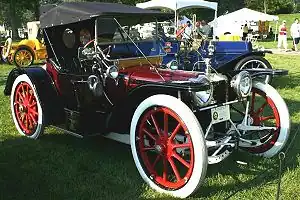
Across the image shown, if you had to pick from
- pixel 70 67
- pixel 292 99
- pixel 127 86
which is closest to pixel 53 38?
pixel 70 67

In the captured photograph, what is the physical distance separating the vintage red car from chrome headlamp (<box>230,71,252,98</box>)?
1 cm

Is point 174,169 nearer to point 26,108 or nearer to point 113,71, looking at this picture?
point 113,71

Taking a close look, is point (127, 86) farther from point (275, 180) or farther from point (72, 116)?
point (275, 180)

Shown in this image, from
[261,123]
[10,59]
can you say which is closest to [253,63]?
[261,123]

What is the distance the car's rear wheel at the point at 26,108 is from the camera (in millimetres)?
5438

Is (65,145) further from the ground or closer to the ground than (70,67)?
closer to the ground

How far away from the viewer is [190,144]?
3.60 meters

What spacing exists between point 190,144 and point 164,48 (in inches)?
85.6

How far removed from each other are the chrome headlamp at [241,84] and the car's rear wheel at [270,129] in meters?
0.49

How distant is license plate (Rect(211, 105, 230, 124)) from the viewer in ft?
13.6

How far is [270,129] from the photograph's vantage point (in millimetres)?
4629

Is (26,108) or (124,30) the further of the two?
(26,108)

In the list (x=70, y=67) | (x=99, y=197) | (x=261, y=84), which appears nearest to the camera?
(x=99, y=197)

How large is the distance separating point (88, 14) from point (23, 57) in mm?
11454
